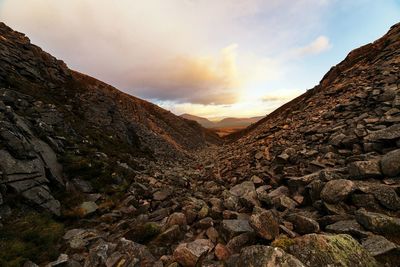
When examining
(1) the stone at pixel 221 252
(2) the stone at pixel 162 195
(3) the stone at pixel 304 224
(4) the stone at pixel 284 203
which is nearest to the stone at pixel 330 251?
(3) the stone at pixel 304 224

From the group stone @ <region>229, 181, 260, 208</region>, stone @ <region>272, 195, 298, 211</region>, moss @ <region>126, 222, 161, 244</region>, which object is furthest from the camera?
stone @ <region>229, 181, 260, 208</region>

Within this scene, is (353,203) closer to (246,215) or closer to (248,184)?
(246,215)

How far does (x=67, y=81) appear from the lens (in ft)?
102

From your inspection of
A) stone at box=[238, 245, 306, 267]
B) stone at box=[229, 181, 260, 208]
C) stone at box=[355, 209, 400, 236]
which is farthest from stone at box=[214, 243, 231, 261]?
stone at box=[355, 209, 400, 236]

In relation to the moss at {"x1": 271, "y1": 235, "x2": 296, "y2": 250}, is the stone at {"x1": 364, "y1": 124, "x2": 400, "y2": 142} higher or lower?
higher

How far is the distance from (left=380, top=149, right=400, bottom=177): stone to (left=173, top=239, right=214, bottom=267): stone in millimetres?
6157

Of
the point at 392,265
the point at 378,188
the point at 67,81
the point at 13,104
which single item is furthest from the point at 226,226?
the point at 67,81

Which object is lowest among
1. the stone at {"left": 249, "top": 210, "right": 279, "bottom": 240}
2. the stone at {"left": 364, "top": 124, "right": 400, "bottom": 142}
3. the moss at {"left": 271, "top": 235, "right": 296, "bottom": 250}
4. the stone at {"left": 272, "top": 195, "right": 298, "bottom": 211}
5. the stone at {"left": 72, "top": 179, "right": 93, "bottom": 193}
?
the stone at {"left": 272, "top": 195, "right": 298, "bottom": 211}

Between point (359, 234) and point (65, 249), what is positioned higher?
point (359, 234)

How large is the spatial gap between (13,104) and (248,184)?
15850 mm

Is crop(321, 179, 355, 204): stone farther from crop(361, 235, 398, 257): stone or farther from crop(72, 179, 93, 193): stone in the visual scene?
crop(72, 179, 93, 193): stone

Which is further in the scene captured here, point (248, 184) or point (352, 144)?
point (248, 184)

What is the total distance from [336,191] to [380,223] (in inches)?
68.0

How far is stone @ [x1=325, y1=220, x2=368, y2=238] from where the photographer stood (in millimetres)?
5222
